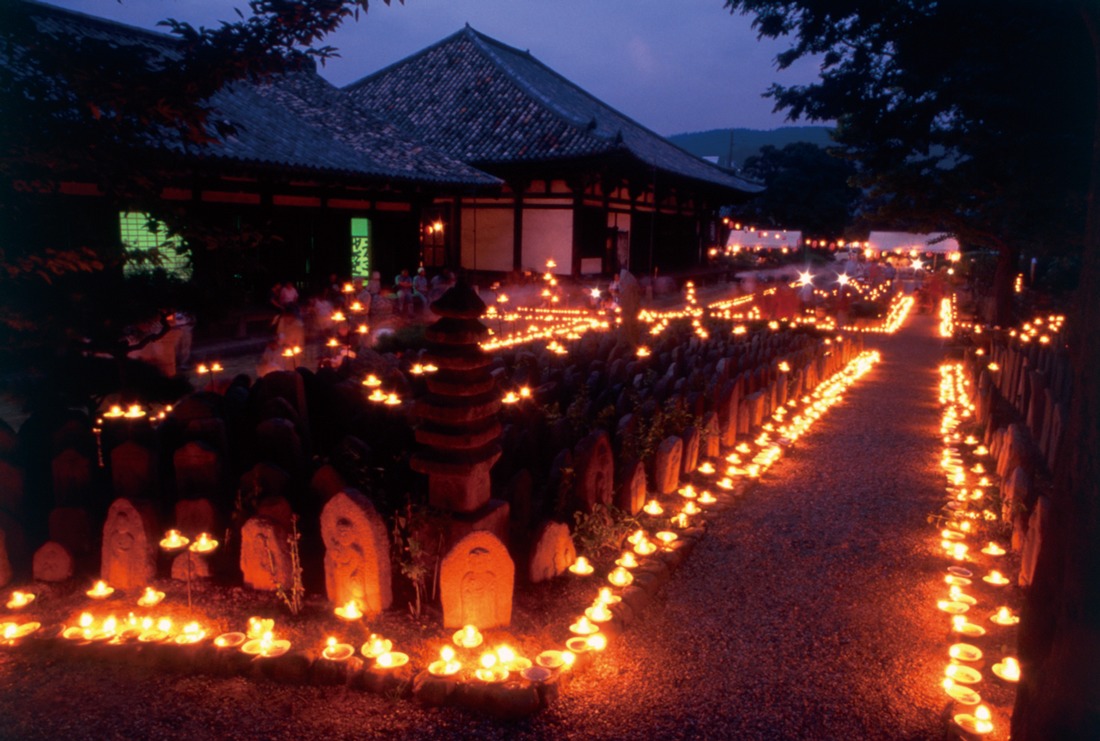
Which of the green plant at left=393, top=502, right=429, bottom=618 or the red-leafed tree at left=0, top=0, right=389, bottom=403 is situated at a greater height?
the red-leafed tree at left=0, top=0, right=389, bottom=403

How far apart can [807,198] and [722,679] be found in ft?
192

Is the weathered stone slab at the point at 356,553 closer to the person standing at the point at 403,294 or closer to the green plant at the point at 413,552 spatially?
the green plant at the point at 413,552

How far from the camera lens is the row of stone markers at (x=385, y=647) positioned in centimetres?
321

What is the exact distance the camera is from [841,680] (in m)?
3.42

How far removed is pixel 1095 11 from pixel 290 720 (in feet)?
13.0

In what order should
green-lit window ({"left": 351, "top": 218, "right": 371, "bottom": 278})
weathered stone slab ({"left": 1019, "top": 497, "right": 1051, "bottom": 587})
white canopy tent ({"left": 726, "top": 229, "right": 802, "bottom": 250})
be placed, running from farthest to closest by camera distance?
white canopy tent ({"left": 726, "top": 229, "right": 802, "bottom": 250}), green-lit window ({"left": 351, "top": 218, "right": 371, "bottom": 278}), weathered stone slab ({"left": 1019, "top": 497, "right": 1051, "bottom": 587})

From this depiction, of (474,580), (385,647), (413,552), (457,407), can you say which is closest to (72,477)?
(413,552)

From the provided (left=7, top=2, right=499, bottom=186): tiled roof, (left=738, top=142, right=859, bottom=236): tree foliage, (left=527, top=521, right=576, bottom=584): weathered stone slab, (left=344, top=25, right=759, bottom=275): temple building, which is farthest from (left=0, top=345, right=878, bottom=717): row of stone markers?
(left=738, top=142, right=859, bottom=236): tree foliage

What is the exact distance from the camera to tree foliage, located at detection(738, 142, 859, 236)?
56.2 m

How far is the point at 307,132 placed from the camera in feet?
45.5

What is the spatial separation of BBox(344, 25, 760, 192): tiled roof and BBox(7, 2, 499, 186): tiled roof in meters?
3.04

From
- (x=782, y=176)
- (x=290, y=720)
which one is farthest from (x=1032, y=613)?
(x=782, y=176)

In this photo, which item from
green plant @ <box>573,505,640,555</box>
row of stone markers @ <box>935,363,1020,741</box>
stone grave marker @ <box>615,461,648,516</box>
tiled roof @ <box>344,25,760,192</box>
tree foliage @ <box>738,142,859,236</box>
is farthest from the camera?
tree foliage @ <box>738,142,859,236</box>

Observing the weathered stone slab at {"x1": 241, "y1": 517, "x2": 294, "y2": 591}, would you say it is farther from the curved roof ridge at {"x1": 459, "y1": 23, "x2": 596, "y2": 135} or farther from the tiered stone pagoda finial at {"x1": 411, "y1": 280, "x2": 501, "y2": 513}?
the curved roof ridge at {"x1": 459, "y1": 23, "x2": 596, "y2": 135}
